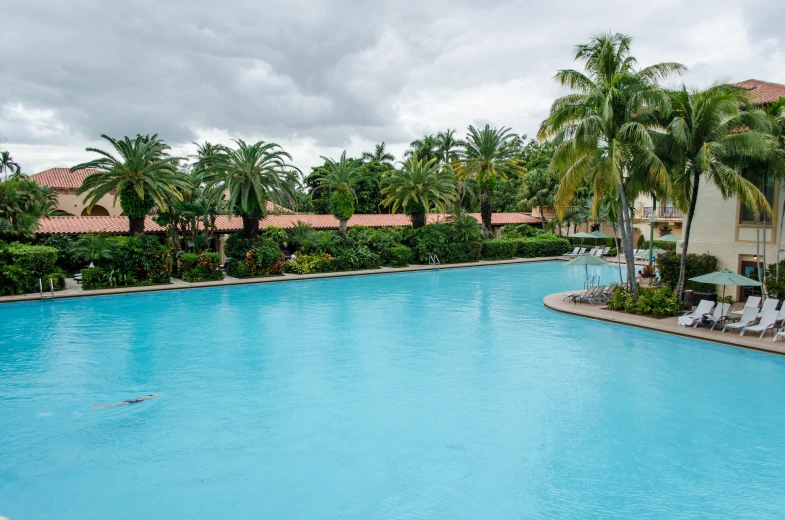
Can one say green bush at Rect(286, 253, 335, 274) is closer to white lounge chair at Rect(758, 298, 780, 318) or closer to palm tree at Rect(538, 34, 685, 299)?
palm tree at Rect(538, 34, 685, 299)

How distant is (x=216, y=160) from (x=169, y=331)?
14.9m

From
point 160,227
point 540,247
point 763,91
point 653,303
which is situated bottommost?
point 653,303

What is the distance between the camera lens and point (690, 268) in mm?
21141

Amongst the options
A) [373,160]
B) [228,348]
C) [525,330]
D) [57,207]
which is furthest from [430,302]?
[57,207]

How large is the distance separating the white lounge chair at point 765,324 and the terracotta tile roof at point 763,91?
26.4 feet

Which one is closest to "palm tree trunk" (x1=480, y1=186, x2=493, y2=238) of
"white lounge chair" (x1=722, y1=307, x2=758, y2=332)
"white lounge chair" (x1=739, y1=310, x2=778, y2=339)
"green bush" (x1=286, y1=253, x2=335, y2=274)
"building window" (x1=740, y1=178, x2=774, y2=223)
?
"green bush" (x1=286, y1=253, x2=335, y2=274)

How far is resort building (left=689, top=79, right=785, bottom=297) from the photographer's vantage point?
19422 mm

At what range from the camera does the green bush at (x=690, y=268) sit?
68.6ft

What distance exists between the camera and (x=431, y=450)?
907cm

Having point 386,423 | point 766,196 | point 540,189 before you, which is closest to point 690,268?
point 766,196

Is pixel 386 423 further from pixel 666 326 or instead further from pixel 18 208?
pixel 18 208

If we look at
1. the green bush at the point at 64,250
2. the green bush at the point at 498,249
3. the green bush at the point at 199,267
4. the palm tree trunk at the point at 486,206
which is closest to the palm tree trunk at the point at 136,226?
the green bush at the point at 199,267

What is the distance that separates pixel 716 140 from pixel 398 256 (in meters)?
21.9

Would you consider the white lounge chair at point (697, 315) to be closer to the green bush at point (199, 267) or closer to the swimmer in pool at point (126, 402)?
the swimmer in pool at point (126, 402)
